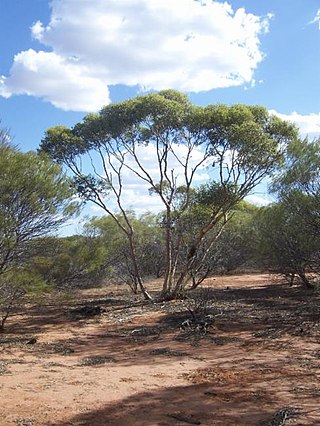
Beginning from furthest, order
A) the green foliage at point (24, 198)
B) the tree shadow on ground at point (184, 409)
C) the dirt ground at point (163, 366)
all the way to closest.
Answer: the green foliage at point (24, 198), the dirt ground at point (163, 366), the tree shadow on ground at point (184, 409)

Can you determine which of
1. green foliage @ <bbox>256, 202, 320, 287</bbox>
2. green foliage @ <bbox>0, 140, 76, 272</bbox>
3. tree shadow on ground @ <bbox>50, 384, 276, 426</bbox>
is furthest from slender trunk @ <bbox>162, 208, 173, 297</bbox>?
tree shadow on ground @ <bbox>50, 384, 276, 426</bbox>

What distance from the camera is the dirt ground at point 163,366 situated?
723cm

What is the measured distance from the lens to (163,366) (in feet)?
34.4

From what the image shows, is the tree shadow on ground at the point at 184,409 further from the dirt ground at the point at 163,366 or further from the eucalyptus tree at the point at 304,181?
the eucalyptus tree at the point at 304,181

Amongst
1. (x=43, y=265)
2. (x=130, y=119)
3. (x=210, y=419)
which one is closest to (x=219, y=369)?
(x=210, y=419)

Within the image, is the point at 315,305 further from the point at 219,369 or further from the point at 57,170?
the point at 57,170

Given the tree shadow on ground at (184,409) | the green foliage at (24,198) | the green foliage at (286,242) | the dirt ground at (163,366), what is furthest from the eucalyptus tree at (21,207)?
the green foliage at (286,242)

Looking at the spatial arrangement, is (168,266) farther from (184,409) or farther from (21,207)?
(184,409)

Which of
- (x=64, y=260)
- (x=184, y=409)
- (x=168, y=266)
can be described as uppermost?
(x=64, y=260)

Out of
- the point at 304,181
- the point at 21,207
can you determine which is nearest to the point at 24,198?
the point at 21,207

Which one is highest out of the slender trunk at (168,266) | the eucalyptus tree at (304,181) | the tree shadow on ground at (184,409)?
the eucalyptus tree at (304,181)

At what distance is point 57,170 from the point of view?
1463 cm

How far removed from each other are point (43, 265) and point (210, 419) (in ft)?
29.5

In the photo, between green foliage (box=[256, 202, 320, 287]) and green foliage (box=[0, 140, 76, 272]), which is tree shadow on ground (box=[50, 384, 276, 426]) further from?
green foliage (box=[256, 202, 320, 287])
